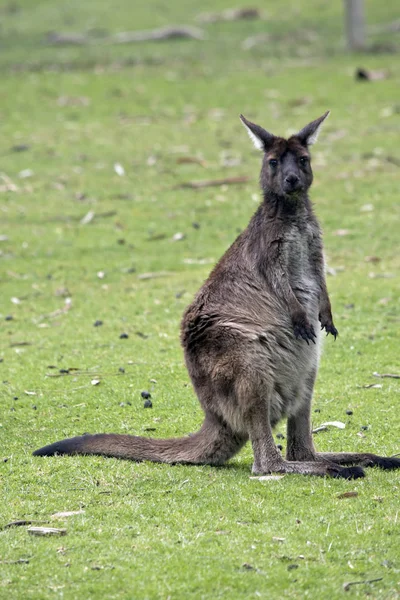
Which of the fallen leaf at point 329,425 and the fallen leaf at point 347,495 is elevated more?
the fallen leaf at point 347,495

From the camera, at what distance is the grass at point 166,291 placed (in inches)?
166

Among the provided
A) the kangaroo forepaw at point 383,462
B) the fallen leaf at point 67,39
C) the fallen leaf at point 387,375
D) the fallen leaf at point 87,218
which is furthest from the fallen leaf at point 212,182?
the fallen leaf at point 67,39

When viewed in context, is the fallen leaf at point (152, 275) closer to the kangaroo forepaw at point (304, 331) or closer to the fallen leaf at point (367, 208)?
the fallen leaf at point (367, 208)

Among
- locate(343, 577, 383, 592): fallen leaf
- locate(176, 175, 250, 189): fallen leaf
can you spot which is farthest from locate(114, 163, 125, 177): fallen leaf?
locate(343, 577, 383, 592): fallen leaf

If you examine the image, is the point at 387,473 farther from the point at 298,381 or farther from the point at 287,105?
the point at 287,105

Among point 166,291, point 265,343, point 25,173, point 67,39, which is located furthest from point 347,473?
point 67,39

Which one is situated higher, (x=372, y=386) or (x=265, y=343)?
(x=265, y=343)

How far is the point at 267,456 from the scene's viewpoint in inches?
202

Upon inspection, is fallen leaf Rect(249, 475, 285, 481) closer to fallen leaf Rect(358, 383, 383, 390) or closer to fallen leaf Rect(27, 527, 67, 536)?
fallen leaf Rect(27, 527, 67, 536)

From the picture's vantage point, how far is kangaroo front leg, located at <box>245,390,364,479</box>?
200 inches

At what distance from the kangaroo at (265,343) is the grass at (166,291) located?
137 millimetres

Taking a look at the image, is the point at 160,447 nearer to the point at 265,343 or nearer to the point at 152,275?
the point at 265,343

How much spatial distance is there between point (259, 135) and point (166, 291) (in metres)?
4.25

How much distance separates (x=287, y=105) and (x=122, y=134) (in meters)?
2.82
